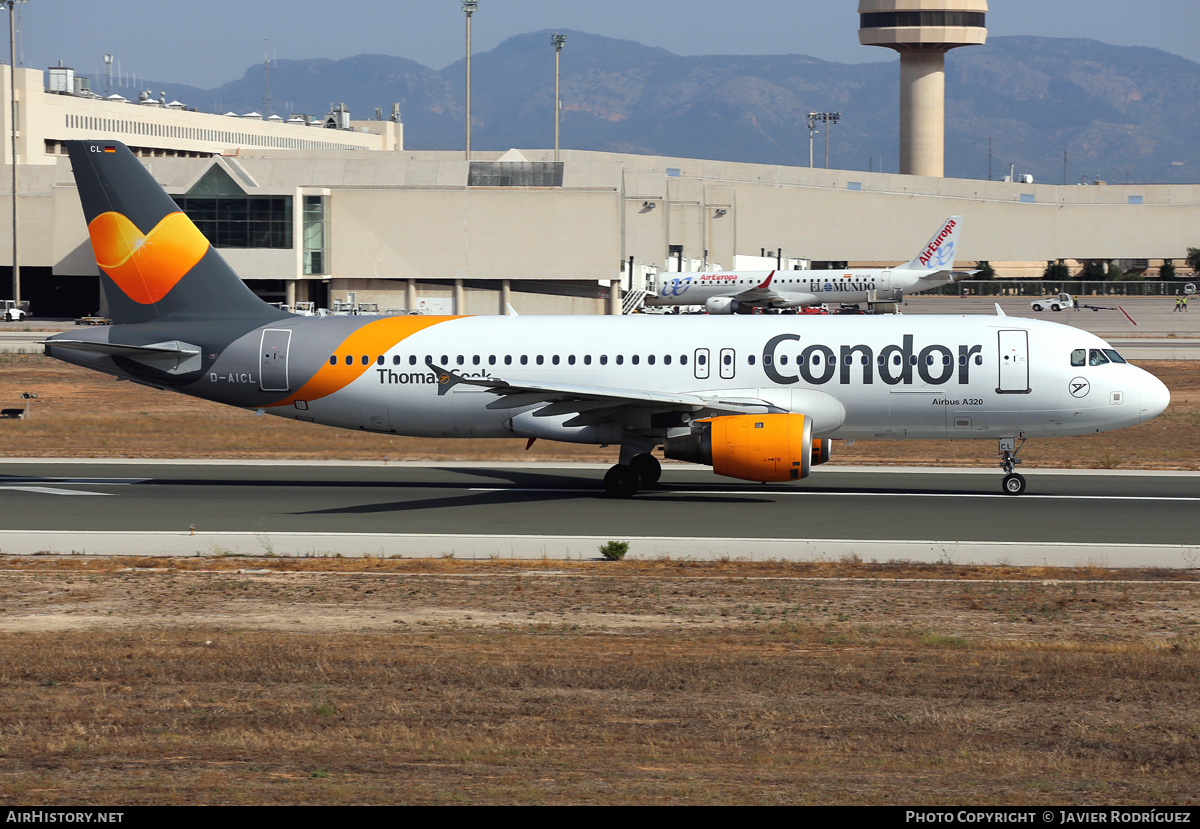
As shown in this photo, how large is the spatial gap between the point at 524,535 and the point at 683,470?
9869 mm

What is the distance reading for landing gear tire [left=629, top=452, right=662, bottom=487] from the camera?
1163 inches

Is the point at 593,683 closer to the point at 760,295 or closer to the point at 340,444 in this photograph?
the point at 340,444

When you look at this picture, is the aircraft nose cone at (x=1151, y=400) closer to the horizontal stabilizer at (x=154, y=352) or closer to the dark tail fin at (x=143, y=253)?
the dark tail fin at (x=143, y=253)

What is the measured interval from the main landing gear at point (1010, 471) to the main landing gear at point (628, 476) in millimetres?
8049

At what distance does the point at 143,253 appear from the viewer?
99.8ft

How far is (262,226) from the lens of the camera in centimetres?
10338

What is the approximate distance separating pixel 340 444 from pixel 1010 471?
1924 centimetres

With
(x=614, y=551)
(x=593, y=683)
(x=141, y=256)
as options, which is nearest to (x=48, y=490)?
(x=141, y=256)

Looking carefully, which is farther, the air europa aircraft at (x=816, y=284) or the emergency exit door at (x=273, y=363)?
the air europa aircraft at (x=816, y=284)

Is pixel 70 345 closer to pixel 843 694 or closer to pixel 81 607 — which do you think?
pixel 81 607

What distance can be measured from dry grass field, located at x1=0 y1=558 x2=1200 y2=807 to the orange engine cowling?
5525 mm

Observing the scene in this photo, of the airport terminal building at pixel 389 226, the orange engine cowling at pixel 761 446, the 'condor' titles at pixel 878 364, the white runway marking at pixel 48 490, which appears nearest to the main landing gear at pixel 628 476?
the orange engine cowling at pixel 761 446

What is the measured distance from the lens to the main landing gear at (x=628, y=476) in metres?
29.4

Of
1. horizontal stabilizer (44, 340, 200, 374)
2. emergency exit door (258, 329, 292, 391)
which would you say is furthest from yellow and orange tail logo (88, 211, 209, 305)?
emergency exit door (258, 329, 292, 391)
